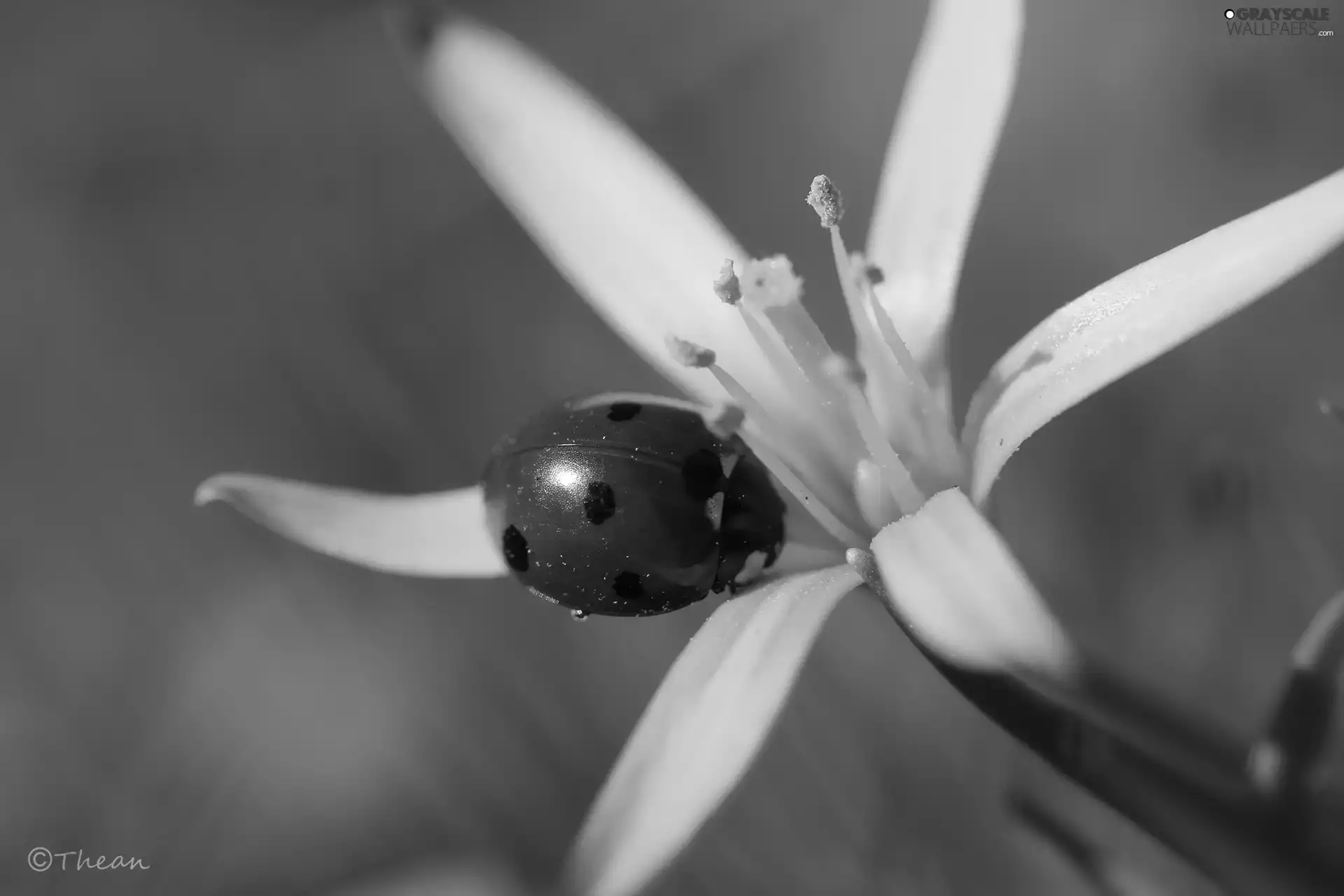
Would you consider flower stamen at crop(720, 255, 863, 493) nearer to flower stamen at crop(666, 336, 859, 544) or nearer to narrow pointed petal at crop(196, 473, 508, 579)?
flower stamen at crop(666, 336, 859, 544)

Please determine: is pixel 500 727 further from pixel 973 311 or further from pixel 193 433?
pixel 973 311

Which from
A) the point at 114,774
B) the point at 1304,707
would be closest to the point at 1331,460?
the point at 1304,707

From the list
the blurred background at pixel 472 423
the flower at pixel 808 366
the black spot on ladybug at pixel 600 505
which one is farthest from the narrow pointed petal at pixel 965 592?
the blurred background at pixel 472 423

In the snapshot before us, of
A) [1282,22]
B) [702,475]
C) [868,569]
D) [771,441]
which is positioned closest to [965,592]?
[868,569]

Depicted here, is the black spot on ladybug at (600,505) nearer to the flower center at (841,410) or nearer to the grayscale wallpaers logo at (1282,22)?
the flower center at (841,410)

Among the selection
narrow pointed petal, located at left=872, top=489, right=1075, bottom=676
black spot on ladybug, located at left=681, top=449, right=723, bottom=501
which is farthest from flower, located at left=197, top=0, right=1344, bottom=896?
black spot on ladybug, located at left=681, top=449, right=723, bottom=501

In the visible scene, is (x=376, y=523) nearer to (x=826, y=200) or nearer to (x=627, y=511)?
(x=627, y=511)

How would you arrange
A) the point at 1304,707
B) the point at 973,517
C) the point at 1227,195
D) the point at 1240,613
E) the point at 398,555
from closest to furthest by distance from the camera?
the point at 1304,707 → the point at 973,517 → the point at 398,555 → the point at 1240,613 → the point at 1227,195
